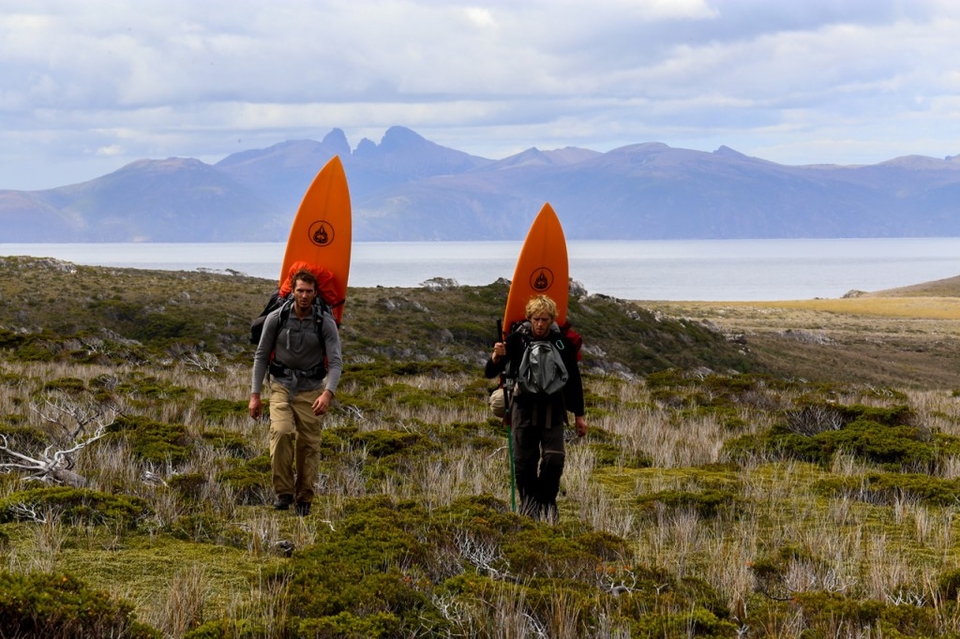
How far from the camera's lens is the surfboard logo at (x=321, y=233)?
9320mm

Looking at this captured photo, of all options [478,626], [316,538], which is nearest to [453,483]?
[316,538]

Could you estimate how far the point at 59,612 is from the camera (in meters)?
3.71

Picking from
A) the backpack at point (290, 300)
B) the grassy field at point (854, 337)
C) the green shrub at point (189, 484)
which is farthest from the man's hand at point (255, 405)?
the grassy field at point (854, 337)

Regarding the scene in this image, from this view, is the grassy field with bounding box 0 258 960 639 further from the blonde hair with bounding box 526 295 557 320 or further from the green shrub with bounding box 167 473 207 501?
the blonde hair with bounding box 526 295 557 320

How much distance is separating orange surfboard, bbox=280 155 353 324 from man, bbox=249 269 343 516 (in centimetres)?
155

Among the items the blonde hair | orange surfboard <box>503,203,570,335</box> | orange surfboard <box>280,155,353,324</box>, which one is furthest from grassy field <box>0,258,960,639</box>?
orange surfboard <box>280,155,353,324</box>

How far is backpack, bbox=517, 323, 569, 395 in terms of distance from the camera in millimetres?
6672

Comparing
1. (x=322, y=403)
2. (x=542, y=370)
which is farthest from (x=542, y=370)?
(x=322, y=403)

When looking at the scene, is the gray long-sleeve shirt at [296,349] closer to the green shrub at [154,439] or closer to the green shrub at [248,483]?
the green shrub at [248,483]

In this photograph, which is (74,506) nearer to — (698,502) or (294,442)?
(294,442)

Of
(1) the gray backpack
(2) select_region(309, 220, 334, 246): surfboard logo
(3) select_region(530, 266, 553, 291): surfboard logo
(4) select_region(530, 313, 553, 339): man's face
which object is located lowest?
(1) the gray backpack

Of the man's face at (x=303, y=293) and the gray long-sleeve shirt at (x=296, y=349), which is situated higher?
the man's face at (x=303, y=293)

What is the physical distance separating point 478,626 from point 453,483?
155 inches

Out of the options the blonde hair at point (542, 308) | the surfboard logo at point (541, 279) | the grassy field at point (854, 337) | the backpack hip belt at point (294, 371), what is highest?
the surfboard logo at point (541, 279)
